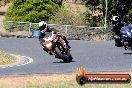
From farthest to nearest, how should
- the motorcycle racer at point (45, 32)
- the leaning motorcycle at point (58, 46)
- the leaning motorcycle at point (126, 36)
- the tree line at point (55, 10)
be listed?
the tree line at point (55, 10)
the leaning motorcycle at point (126, 36)
the motorcycle racer at point (45, 32)
the leaning motorcycle at point (58, 46)

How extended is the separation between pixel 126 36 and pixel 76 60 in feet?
10.4


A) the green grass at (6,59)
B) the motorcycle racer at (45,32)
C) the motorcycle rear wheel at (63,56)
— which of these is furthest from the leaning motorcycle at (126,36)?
the green grass at (6,59)

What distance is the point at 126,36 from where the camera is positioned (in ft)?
79.9

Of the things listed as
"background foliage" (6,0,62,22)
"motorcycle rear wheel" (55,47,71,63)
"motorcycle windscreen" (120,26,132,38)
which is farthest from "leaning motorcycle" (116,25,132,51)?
"background foliage" (6,0,62,22)

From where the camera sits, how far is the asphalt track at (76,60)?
62.2ft

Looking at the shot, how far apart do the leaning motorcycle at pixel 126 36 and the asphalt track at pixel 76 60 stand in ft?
1.40

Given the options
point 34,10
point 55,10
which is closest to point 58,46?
point 55,10

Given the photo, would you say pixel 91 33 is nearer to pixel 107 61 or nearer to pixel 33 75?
pixel 107 61

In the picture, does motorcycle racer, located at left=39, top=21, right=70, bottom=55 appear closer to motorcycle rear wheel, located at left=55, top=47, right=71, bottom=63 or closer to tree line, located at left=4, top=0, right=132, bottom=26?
motorcycle rear wheel, located at left=55, top=47, right=71, bottom=63

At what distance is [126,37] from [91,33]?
13.0 m

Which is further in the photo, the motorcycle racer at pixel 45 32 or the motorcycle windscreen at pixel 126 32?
the motorcycle windscreen at pixel 126 32

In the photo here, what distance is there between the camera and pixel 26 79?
1636cm

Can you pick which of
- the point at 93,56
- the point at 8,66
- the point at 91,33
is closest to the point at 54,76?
the point at 8,66

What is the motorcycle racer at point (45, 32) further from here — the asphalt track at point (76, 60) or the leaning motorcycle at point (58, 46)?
the asphalt track at point (76, 60)
